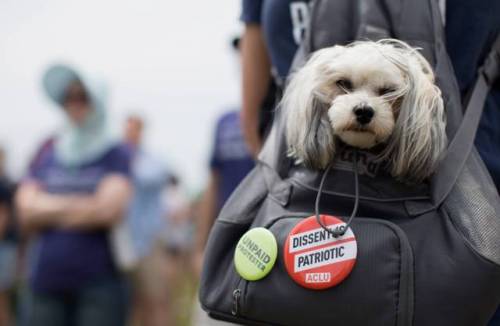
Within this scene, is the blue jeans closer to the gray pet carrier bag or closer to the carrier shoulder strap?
the gray pet carrier bag

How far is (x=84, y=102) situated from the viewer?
16.8ft

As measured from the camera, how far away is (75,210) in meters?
4.66

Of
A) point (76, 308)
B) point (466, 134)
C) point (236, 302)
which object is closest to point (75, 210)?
point (76, 308)

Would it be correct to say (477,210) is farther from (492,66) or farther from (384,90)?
(492,66)

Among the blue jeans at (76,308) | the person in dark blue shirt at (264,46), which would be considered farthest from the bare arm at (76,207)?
the person in dark blue shirt at (264,46)

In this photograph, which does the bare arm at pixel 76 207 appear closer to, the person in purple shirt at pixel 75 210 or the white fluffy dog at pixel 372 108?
the person in purple shirt at pixel 75 210

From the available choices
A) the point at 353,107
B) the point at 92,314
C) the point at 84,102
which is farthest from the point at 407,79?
the point at 84,102

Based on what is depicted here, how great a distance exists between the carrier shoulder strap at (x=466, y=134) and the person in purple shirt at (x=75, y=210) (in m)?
2.79

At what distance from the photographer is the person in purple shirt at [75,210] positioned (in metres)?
4.60

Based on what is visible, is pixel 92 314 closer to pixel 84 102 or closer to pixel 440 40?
pixel 84 102

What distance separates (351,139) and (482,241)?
36 centimetres

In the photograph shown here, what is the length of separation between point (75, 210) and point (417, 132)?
292cm

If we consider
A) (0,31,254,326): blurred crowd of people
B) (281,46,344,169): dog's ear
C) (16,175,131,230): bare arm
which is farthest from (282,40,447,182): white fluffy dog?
(16,175,131,230): bare arm

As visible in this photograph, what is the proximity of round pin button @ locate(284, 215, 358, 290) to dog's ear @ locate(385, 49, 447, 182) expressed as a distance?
0.19m
